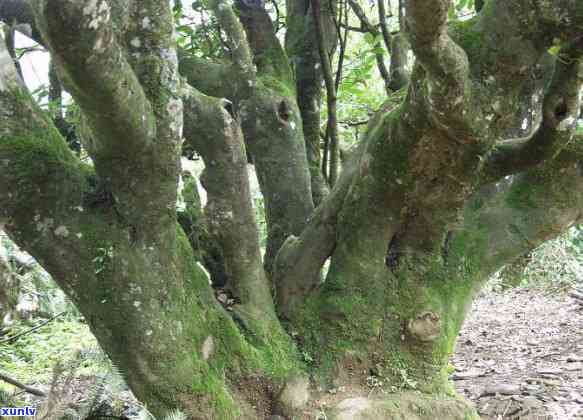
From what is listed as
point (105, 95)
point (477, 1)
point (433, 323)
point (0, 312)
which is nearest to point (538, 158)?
point (433, 323)

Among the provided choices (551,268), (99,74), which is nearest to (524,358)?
(551,268)

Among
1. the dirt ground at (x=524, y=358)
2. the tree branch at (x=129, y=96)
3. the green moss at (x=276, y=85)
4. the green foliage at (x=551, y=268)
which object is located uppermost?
the green moss at (x=276, y=85)

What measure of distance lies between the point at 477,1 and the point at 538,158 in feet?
5.13

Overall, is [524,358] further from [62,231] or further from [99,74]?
[99,74]

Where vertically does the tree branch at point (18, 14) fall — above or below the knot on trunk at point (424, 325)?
above

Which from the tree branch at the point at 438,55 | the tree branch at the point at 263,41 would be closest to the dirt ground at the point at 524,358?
the tree branch at the point at 438,55

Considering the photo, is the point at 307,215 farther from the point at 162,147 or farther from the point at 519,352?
the point at 519,352

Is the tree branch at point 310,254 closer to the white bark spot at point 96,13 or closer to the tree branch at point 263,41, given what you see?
the tree branch at point 263,41

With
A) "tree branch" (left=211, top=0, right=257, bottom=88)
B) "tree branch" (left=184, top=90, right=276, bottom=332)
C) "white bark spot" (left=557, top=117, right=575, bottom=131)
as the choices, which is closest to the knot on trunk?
"tree branch" (left=184, top=90, right=276, bottom=332)

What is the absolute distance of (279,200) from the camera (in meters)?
4.29

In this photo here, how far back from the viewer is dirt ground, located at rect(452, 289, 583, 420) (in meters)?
4.39

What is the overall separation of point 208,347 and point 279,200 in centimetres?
144

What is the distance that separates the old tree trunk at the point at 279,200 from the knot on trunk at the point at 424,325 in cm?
1

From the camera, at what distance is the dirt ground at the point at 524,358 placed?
4.39 meters
